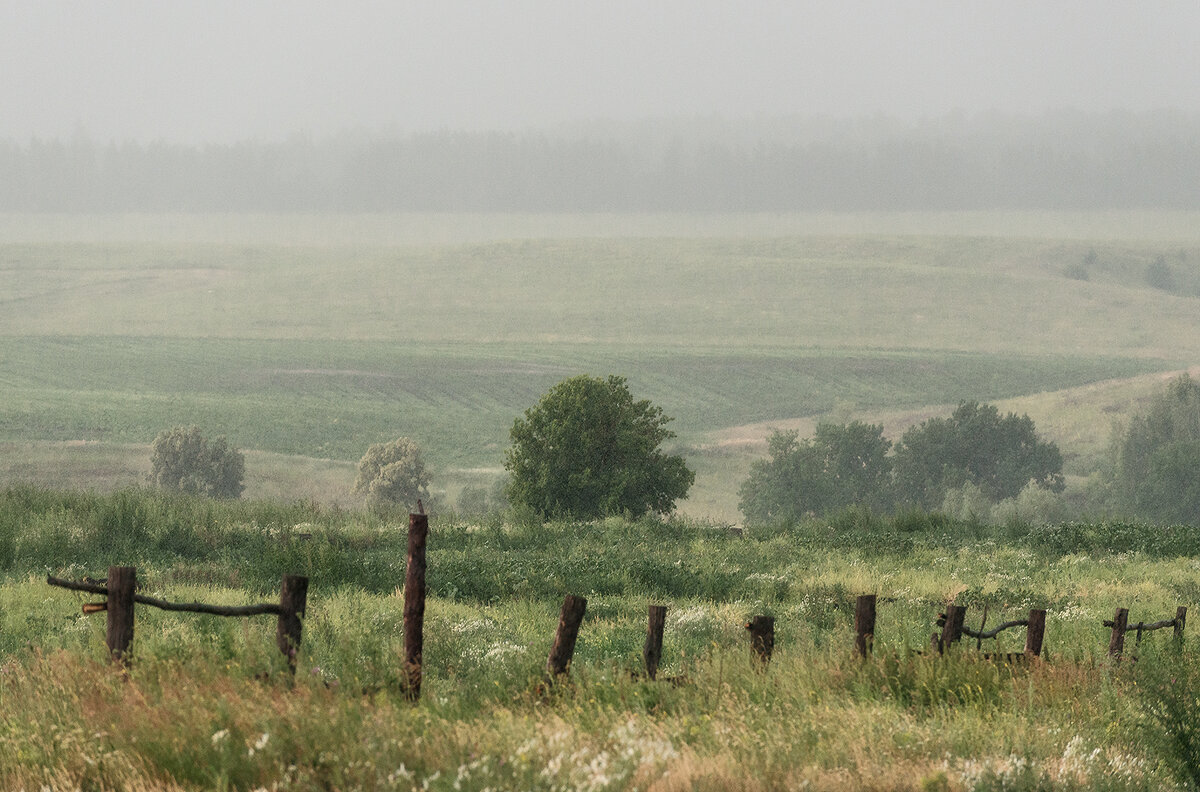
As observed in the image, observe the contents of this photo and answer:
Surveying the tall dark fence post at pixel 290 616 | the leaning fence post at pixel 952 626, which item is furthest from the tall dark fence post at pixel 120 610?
the leaning fence post at pixel 952 626

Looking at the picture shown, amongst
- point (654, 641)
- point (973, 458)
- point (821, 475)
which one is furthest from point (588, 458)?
point (973, 458)

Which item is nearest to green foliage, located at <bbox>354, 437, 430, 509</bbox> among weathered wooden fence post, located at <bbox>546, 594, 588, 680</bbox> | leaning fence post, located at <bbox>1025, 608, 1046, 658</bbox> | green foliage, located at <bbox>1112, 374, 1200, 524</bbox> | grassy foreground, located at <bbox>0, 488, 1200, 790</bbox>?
green foliage, located at <bbox>1112, 374, 1200, 524</bbox>

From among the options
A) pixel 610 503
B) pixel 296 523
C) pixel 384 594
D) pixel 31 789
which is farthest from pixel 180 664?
pixel 610 503

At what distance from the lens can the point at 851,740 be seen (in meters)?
10.3

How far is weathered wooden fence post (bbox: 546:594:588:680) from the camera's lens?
454 inches

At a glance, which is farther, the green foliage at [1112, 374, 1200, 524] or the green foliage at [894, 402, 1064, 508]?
the green foliage at [894, 402, 1064, 508]

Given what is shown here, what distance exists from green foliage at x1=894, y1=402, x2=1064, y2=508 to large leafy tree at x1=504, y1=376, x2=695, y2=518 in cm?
6279

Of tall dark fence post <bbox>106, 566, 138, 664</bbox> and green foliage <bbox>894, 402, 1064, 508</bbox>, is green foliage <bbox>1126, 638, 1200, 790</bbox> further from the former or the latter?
green foliage <bbox>894, 402, 1064, 508</bbox>

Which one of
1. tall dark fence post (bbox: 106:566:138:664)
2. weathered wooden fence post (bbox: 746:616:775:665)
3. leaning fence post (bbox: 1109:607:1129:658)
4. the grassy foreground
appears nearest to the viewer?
the grassy foreground

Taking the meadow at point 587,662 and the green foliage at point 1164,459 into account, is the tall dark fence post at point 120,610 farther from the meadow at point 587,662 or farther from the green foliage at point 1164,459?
the green foliage at point 1164,459

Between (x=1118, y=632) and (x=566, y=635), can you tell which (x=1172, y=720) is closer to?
(x=1118, y=632)

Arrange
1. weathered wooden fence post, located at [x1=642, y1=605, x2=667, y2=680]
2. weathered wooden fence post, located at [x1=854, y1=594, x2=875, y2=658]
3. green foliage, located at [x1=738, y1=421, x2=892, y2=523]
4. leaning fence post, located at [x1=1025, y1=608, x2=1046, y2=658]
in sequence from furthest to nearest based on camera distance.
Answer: green foliage, located at [x1=738, y1=421, x2=892, y2=523]
leaning fence post, located at [x1=1025, y1=608, x2=1046, y2=658]
weathered wooden fence post, located at [x1=854, y1=594, x2=875, y2=658]
weathered wooden fence post, located at [x1=642, y1=605, x2=667, y2=680]

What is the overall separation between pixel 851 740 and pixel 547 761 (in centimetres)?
280

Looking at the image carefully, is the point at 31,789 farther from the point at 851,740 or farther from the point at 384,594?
the point at 384,594
